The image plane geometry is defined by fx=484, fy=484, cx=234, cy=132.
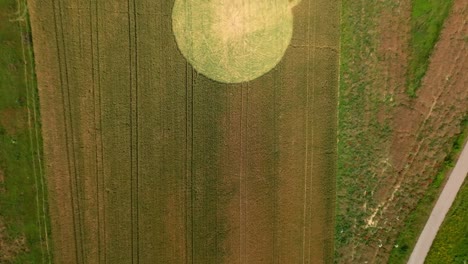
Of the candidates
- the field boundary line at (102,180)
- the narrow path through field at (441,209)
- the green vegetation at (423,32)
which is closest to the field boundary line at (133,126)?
the field boundary line at (102,180)

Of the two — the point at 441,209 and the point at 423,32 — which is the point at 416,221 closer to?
the point at 441,209

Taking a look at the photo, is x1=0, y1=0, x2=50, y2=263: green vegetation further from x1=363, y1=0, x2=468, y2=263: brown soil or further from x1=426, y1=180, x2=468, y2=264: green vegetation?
x1=426, y1=180, x2=468, y2=264: green vegetation

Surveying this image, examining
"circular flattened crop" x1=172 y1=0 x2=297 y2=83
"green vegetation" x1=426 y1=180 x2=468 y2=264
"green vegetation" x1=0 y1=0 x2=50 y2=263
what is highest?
"circular flattened crop" x1=172 y1=0 x2=297 y2=83

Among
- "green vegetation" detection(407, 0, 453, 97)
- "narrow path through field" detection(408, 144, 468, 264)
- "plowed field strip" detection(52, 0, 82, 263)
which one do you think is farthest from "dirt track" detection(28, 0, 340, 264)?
"narrow path through field" detection(408, 144, 468, 264)

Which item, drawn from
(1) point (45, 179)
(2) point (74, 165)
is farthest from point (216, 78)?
(1) point (45, 179)

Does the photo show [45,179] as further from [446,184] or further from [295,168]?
[446,184]

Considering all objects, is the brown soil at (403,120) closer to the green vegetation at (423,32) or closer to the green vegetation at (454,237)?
the green vegetation at (423,32)

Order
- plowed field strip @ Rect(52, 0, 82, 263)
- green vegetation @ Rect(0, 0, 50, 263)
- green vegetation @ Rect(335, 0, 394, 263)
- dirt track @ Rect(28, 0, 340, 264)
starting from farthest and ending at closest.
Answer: green vegetation @ Rect(335, 0, 394, 263), dirt track @ Rect(28, 0, 340, 264), plowed field strip @ Rect(52, 0, 82, 263), green vegetation @ Rect(0, 0, 50, 263)
